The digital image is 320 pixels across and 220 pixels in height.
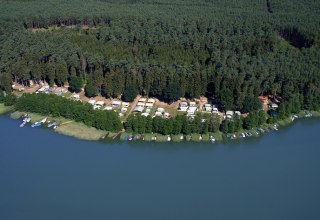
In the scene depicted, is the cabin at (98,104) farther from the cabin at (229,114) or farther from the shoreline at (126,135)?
the cabin at (229,114)

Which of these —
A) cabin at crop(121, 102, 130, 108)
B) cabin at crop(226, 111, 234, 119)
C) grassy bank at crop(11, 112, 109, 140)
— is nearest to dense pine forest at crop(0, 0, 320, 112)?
cabin at crop(121, 102, 130, 108)

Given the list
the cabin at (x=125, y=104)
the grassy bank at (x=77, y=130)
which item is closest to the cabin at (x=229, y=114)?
the cabin at (x=125, y=104)

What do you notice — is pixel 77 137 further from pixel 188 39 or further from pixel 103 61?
pixel 188 39

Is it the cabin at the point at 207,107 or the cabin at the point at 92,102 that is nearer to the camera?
the cabin at the point at 207,107

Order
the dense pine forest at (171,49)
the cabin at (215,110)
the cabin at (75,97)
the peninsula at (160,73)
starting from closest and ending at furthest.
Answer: the peninsula at (160,73), the cabin at (215,110), the dense pine forest at (171,49), the cabin at (75,97)

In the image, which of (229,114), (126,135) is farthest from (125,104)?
(229,114)

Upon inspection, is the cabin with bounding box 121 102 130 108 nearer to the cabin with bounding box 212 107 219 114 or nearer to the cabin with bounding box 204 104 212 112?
the cabin with bounding box 204 104 212 112

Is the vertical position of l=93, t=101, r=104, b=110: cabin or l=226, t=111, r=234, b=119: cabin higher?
l=93, t=101, r=104, b=110: cabin

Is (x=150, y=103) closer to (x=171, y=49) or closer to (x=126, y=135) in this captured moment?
(x=126, y=135)
